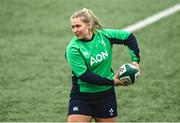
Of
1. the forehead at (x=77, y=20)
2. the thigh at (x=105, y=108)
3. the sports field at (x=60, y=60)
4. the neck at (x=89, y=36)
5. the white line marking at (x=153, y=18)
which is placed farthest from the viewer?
the white line marking at (x=153, y=18)

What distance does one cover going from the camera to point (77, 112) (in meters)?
6.05

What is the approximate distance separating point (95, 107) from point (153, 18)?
25.7 ft

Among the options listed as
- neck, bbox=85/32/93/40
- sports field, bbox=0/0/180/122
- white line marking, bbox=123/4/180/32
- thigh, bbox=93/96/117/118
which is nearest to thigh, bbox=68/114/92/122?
thigh, bbox=93/96/117/118

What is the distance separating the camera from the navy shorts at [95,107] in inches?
238

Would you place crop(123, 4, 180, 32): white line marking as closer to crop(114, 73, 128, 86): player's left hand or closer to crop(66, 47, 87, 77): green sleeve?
crop(114, 73, 128, 86): player's left hand

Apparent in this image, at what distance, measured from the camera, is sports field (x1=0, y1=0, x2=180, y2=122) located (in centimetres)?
864

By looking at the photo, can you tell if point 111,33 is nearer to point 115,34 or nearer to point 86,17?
point 115,34

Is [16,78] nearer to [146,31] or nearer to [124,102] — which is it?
[124,102]

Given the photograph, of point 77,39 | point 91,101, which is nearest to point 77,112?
point 91,101

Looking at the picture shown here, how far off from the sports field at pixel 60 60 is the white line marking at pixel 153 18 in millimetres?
165

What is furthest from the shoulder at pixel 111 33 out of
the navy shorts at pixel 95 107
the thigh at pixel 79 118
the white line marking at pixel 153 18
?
the white line marking at pixel 153 18

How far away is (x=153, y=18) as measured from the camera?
1360 centimetres

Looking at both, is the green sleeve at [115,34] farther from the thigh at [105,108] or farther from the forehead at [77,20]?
the thigh at [105,108]

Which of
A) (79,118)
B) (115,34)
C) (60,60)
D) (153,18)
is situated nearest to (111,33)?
(115,34)
